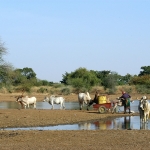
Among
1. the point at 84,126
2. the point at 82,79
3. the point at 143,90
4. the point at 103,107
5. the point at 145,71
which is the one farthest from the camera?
the point at 145,71

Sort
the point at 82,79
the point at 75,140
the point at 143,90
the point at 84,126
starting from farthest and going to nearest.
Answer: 1. the point at 82,79
2. the point at 143,90
3. the point at 84,126
4. the point at 75,140

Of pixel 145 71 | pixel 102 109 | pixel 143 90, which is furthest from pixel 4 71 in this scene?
pixel 145 71

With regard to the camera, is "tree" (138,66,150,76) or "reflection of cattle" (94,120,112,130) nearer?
"reflection of cattle" (94,120,112,130)

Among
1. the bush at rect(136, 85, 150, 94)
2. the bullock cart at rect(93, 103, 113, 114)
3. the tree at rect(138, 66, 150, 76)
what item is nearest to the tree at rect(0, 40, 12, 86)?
the bullock cart at rect(93, 103, 113, 114)

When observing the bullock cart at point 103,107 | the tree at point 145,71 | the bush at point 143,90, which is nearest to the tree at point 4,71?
the bullock cart at point 103,107

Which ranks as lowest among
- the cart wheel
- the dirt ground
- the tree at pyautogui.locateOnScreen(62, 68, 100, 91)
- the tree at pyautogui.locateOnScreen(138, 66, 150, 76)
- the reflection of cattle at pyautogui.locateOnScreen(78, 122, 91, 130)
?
the dirt ground

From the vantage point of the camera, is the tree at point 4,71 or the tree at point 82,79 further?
the tree at point 82,79

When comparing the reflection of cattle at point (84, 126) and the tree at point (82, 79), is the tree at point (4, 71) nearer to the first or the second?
the reflection of cattle at point (84, 126)

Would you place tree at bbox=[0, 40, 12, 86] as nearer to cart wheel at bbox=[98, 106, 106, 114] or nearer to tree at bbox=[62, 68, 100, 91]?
cart wheel at bbox=[98, 106, 106, 114]

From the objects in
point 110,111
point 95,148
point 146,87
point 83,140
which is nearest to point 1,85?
point 110,111

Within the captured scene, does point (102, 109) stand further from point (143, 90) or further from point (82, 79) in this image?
point (82, 79)

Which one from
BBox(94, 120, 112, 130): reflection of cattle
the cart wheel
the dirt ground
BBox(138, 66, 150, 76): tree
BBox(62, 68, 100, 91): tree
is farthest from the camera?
BBox(138, 66, 150, 76): tree

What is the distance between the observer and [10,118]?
28219mm

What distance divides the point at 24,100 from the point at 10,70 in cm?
598
